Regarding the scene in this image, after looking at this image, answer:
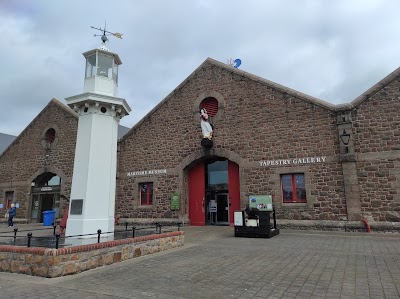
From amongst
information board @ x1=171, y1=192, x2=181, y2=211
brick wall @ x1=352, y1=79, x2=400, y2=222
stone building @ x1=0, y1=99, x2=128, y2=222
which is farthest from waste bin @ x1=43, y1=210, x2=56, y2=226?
brick wall @ x1=352, y1=79, x2=400, y2=222

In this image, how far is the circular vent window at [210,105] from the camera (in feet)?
57.5

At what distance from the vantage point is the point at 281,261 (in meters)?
7.09

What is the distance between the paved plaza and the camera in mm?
4734

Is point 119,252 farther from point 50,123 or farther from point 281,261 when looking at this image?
point 50,123

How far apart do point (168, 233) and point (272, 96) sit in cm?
974

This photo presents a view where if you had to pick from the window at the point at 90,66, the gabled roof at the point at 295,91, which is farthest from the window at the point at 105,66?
the gabled roof at the point at 295,91

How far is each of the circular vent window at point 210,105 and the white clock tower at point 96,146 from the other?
25.4 feet

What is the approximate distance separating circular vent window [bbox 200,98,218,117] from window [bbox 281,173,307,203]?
215 inches

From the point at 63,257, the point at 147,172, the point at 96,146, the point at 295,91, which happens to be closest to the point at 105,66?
the point at 96,146

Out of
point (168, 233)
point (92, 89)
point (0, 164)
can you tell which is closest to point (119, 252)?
point (168, 233)

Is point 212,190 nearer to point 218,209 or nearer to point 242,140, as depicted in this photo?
point 218,209

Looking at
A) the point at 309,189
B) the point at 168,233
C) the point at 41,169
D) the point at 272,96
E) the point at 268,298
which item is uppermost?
the point at 272,96

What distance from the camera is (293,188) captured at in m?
14.8

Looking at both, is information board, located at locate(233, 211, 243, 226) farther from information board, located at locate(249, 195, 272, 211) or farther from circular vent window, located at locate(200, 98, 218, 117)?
circular vent window, located at locate(200, 98, 218, 117)
